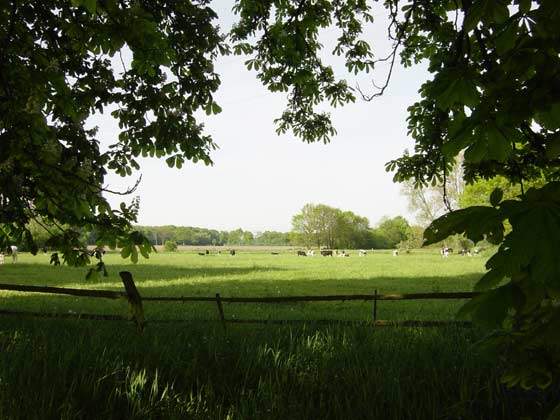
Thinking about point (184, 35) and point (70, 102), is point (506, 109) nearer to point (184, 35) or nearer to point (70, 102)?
point (70, 102)

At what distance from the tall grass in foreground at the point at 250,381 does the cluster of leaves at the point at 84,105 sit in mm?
1143

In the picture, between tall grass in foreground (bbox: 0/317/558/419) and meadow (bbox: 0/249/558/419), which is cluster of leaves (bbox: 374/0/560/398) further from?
tall grass in foreground (bbox: 0/317/558/419)

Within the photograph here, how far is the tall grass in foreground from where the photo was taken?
10.5 ft

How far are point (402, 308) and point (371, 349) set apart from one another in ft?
23.9

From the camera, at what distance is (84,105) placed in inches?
246

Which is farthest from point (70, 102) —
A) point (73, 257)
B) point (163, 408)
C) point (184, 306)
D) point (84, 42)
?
point (184, 306)

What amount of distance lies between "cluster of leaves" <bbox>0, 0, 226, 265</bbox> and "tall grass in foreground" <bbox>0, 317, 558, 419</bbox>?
1.14 metres

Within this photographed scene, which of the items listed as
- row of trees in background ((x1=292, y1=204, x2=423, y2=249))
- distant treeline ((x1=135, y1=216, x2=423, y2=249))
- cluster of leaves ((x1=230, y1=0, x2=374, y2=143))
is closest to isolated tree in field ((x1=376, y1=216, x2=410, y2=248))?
distant treeline ((x1=135, y1=216, x2=423, y2=249))

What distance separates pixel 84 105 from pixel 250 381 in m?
5.05

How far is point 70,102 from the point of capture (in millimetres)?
4488

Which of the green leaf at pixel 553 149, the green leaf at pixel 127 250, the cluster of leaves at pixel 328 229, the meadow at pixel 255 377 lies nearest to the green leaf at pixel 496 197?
the green leaf at pixel 553 149

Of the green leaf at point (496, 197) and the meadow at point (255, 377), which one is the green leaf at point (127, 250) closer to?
the meadow at point (255, 377)

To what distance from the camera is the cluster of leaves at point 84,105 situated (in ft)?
11.9

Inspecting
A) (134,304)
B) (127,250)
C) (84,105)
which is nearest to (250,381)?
(127,250)
